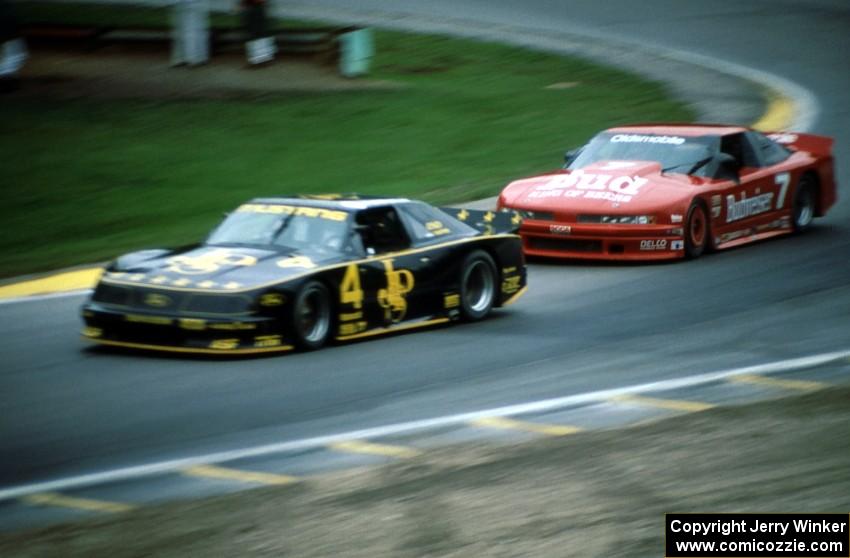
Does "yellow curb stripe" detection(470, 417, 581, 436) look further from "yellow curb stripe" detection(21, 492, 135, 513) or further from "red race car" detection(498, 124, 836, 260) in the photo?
"red race car" detection(498, 124, 836, 260)

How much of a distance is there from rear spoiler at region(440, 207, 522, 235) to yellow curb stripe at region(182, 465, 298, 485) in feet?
17.3

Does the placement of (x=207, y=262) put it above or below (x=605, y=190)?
above

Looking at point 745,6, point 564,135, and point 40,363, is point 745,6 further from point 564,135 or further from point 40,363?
Result: point 40,363

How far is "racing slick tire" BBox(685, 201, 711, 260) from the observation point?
49.2ft

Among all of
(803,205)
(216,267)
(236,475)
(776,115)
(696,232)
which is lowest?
(776,115)

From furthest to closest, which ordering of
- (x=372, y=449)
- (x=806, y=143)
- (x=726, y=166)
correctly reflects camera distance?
(x=806, y=143), (x=726, y=166), (x=372, y=449)

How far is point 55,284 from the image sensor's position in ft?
44.9

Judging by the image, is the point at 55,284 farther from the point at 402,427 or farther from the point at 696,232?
the point at 696,232

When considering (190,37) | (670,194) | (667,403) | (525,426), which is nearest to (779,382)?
(667,403)

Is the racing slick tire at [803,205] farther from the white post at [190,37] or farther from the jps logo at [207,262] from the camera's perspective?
the white post at [190,37]

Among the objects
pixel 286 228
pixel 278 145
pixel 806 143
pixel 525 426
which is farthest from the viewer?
pixel 278 145

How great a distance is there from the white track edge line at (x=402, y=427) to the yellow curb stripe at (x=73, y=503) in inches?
3.5

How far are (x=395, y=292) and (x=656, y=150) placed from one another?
5.40m

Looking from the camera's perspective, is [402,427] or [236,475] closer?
[236,475]
